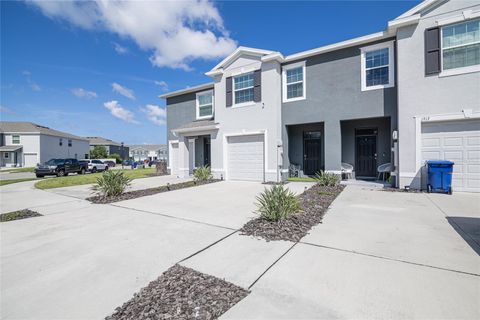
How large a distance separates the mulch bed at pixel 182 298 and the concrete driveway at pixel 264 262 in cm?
16

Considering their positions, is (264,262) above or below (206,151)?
below

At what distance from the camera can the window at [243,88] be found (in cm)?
1242

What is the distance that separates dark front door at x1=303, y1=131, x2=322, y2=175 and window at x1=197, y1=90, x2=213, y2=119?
21.5ft

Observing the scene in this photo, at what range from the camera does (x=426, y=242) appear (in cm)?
378

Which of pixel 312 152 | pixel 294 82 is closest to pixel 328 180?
pixel 312 152

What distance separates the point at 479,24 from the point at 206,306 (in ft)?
39.7

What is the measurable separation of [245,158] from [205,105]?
543 centimetres

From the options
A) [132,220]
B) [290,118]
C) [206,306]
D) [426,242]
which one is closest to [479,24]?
[290,118]

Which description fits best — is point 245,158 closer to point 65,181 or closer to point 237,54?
point 237,54

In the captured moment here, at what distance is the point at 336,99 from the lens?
10.7 metres

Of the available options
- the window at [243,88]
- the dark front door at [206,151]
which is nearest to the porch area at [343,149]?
the window at [243,88]

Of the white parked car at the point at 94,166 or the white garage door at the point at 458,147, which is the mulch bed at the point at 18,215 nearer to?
the white garage door at the point at 458,147

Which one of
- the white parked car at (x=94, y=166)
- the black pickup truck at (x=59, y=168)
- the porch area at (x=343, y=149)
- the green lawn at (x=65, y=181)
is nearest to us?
the porch area at (x=343, y=149)

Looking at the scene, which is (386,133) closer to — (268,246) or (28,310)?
(268,246)
